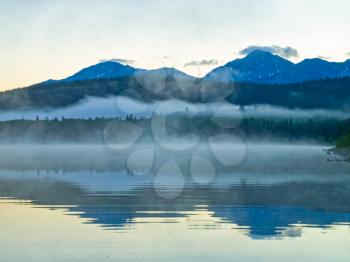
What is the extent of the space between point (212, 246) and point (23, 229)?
32.7 feet

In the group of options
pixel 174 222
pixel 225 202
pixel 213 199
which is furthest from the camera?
pixel 213 199

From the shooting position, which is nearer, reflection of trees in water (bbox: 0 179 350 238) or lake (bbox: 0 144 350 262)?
lake (bbox: 0 144 350 262)

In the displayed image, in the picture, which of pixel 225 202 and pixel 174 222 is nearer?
pixel 174 222

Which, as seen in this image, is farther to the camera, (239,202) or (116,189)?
(116,189)

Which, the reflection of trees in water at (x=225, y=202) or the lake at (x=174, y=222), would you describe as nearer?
the lake at (x=174, y=222)

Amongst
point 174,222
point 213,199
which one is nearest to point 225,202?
point 213,199

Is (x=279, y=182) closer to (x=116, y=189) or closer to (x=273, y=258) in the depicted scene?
(x=116, y=189)

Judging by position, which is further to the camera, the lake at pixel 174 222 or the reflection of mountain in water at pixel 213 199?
the reflection of mountain in water at pixel 213 199

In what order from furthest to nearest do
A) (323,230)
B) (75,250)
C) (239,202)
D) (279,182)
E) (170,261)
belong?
(279,182) → (239,202) → (323,230) → (75,250) → (170,261)

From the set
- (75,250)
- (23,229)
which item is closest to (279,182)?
(23,229)

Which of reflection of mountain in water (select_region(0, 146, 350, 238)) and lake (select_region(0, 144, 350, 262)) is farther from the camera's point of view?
reflection of mountain in water (select_region(0, 146, 350, 238))

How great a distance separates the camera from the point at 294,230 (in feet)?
110

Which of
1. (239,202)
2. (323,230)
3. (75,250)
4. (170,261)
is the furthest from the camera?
(239,202)

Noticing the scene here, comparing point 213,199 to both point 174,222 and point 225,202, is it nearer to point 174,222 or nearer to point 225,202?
point 225,202
